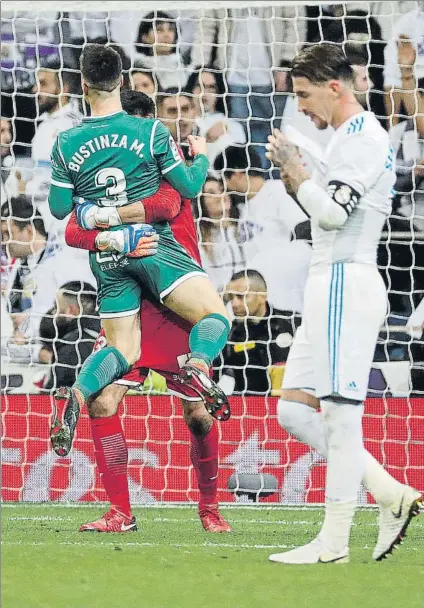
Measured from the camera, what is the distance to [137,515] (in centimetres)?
563

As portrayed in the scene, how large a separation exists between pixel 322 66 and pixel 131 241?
131 centimetres

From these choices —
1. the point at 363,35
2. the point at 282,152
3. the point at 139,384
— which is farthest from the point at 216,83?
the point at 282,152

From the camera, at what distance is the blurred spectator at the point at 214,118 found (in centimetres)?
714

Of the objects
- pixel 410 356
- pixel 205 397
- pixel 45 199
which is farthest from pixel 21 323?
pixel 205 397

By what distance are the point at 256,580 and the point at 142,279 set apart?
1824mm

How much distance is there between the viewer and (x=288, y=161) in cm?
397

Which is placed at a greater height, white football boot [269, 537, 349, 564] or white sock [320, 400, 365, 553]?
white sock [320, 400, 365, 553]

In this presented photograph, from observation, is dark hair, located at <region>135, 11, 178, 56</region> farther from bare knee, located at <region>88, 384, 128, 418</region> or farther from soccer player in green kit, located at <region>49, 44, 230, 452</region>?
bare knee, located at <region>88, 384, 128, 418</region>

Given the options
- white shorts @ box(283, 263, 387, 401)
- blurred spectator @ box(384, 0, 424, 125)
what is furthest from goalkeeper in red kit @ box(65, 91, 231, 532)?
blurred spectator @ box(384, 0, 424, 125)

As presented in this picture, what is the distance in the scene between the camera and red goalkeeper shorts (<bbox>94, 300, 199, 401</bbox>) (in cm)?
515

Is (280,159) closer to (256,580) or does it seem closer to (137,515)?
(256,580)

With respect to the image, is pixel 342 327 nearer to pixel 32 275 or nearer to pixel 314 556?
pixel 314 556

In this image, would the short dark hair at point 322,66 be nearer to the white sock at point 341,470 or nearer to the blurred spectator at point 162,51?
the white sock at point 341,470

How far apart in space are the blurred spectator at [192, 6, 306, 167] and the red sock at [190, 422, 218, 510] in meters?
2.56
